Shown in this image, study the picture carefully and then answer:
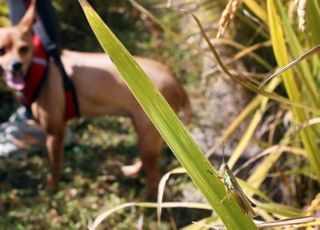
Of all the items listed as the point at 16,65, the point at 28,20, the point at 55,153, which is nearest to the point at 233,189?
the point at 16,65

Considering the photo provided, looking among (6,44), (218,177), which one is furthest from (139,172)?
(218,177)

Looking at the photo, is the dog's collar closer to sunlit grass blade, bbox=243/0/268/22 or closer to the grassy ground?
the grassy ground

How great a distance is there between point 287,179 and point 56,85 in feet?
4.16

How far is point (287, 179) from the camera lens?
2658mm

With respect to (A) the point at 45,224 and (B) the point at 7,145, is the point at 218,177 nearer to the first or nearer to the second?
(A) the point at 45,224

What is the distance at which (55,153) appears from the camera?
329 centimetres

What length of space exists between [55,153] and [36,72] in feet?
1.45

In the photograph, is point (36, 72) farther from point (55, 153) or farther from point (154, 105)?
point (154, 105)

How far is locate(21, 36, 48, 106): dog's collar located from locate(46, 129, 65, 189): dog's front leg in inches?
9.4

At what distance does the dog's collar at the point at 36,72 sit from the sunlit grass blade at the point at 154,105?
2.10m

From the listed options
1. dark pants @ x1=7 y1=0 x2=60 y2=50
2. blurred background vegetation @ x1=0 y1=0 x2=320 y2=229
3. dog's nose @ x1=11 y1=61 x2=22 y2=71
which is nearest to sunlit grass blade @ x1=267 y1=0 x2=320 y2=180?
blurred background vegetation @ x1=0 y1=0 x2=320 y2=229

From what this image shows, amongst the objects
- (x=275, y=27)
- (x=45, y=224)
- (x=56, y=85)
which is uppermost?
(x=275, y=27)

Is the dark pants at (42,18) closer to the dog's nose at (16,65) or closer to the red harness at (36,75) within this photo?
the red harness at (36,75)

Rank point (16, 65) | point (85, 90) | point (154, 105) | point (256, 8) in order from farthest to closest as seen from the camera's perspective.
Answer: point (85, 90)
point (16, 65)
point (256, 8)
point (154, 105)
